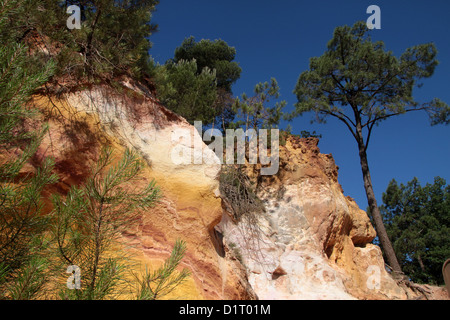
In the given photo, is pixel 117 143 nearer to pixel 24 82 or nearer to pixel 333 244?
pixel 24 82

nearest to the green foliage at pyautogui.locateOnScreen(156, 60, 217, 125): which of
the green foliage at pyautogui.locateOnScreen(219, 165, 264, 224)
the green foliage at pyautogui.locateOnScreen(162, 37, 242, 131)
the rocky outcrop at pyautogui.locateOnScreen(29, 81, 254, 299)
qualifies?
the green foliage at pyautogui.locateOnScreen(219, 165, 264, 224)

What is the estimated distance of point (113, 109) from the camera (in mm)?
3994

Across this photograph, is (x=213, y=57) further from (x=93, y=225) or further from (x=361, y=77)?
(x=93, y=225)

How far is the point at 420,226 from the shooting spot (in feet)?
69.7

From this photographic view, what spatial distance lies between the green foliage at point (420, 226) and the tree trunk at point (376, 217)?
426 inches

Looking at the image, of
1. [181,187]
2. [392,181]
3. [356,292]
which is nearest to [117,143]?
[181,187]

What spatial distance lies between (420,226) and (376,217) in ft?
46.2

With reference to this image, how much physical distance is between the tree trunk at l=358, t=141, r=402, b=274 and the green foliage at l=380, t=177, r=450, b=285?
10819 mm

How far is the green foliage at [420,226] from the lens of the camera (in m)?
18.7

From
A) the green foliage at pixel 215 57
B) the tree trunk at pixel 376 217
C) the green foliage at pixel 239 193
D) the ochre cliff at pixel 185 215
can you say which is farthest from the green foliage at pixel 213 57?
the ochre cliff at pixel 185 215

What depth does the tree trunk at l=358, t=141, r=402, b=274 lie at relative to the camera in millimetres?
9348

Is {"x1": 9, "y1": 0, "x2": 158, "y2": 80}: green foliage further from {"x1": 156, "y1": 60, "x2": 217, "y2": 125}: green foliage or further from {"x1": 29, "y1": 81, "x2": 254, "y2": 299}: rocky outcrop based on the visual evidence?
{"x1": 156, "y1": 60, "x2": 217, "y2": 125}: green foliage

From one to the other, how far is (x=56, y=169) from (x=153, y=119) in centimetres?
138

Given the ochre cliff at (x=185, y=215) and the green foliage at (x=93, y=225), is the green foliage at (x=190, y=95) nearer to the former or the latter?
the ochre cliff at (x=185, y=215)
